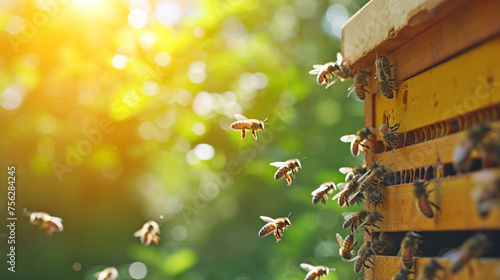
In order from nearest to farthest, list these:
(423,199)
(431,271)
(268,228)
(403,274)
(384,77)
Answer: (431,271)
(423,199)
(403,274)
(384,77)
(268,228)

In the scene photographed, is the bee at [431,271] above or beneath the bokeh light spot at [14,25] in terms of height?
beneath

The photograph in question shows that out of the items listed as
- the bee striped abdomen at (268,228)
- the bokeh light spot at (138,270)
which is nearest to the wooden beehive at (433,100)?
the bee striped abdomen at (268,228)

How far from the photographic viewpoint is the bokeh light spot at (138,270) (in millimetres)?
4785

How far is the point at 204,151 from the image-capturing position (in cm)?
461

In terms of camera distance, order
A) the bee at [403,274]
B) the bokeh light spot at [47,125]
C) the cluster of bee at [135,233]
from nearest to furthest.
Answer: the bee at [403,274] < the cluster of bee at [135,233] < the bokeh light spot at [47,125]

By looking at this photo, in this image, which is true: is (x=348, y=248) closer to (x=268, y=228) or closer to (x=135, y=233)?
(x=268, y=228)

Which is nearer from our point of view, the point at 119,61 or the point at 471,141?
the point at 471,141

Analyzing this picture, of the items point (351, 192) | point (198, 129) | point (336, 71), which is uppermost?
point (198, 129)

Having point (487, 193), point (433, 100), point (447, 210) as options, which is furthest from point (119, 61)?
point (487, 193)

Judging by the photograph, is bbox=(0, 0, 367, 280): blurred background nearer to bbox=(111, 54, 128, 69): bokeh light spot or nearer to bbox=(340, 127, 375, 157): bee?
bbox=(111, 54, 128, 69): bokeh light spot

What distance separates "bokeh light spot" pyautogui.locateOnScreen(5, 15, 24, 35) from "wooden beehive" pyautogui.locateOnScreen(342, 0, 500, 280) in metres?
2.82

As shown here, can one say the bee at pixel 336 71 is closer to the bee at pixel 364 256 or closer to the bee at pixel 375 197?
the bee at pixel 375 197

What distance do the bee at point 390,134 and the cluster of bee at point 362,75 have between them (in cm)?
15

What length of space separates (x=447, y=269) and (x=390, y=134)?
74 centimetres
